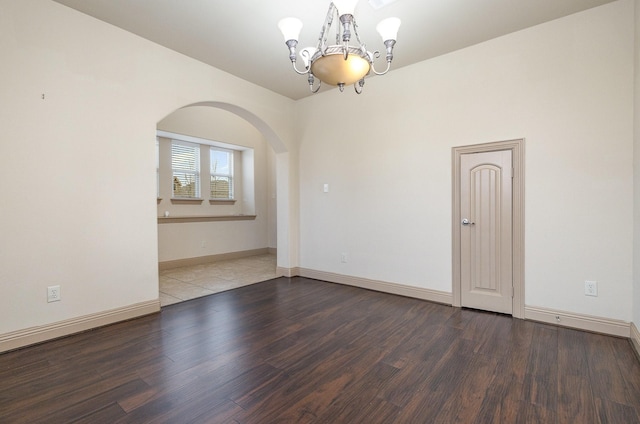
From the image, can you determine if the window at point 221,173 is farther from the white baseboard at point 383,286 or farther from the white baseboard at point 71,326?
the white baseboard at point 71,326

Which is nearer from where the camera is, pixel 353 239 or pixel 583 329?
pixel 583 329

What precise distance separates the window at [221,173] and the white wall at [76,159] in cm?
314

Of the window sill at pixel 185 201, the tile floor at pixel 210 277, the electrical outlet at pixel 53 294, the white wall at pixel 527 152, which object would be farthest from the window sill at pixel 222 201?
the electrical outlet at pixel 53 294

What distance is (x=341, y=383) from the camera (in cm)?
194

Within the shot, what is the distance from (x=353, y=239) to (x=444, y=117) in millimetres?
1967

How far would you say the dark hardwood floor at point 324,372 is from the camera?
167 cm

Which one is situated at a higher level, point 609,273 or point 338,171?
point 338,171

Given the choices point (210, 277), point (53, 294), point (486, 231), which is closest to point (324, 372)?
point (486, 231)

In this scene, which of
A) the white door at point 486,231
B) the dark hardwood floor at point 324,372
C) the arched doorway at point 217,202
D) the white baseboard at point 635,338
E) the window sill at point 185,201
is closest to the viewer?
the dark hardwood floor at point 324,372

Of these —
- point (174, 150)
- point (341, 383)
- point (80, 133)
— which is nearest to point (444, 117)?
point (341, 383)

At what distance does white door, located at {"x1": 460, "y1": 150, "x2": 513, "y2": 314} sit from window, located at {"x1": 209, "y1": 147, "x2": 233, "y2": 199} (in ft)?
16.5

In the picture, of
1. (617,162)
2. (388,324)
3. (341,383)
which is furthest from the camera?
(388,324)

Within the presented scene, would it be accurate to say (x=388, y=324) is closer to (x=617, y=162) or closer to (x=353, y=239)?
(x=353, y=239)

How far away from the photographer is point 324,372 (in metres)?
2.08
